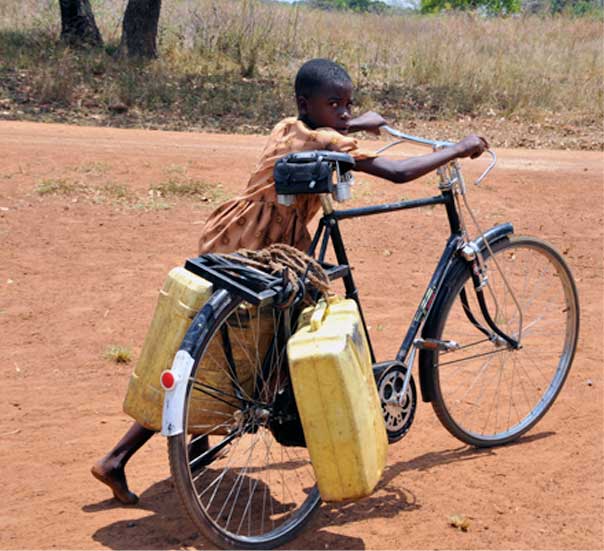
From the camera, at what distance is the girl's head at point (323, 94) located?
349cm

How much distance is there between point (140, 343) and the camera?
17.7 ft

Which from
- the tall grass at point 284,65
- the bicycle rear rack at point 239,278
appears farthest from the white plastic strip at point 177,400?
the tall grass at point 284,65

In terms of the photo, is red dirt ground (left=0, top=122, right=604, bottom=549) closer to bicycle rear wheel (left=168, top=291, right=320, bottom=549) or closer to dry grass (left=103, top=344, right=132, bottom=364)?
dry grass (left=103, top=344, right=132, bottom=364)

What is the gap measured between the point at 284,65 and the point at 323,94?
14419 mm

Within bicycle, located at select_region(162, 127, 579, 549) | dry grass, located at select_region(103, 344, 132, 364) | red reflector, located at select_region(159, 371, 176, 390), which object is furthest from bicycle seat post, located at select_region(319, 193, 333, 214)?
dry grass, located at select_region(103, 344, 132, 364)

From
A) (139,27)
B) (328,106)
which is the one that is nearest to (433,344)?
(328,106)

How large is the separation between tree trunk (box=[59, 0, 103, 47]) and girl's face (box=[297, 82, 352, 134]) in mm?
14040

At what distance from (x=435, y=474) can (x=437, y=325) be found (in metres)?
0.60

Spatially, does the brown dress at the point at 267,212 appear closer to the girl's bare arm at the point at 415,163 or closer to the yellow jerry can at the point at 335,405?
the girl's bare arm at the point at 415,163

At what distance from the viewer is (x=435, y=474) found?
155 inches

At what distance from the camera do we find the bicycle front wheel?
4070 millimetres

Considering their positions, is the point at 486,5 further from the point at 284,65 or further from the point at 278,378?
the point at 278,378

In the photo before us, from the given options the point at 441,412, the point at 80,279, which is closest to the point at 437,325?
the point at 441,412

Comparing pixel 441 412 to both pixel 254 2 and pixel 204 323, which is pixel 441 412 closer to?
pixel 204 323
